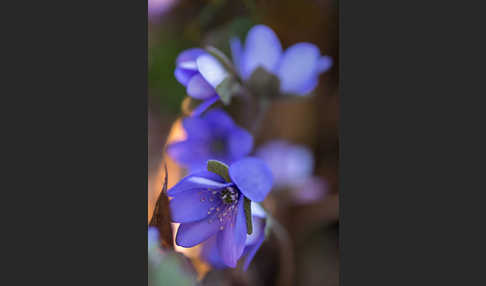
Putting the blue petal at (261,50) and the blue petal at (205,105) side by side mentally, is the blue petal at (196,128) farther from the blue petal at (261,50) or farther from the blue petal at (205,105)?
the blue petal at (261,50)

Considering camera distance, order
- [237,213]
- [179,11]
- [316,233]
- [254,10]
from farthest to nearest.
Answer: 1. [316,233]
2. [179,11]
3. [254,10]
4. [237,213]

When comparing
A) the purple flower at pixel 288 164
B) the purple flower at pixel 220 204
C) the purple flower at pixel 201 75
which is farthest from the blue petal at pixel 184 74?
the purple flower at pixel 288 164

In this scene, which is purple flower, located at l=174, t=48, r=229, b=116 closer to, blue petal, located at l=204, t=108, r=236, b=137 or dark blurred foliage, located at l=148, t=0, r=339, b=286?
blue petal, located at l=204, t=108, r=236, b=137

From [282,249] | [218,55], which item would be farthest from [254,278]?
[218,55]

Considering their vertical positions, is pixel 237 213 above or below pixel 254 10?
below

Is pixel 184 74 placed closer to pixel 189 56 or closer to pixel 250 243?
pixel 189 56

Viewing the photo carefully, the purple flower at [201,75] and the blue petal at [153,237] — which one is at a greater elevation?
the purple flower at [201,75]

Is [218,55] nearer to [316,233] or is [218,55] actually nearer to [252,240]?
[252,240]
